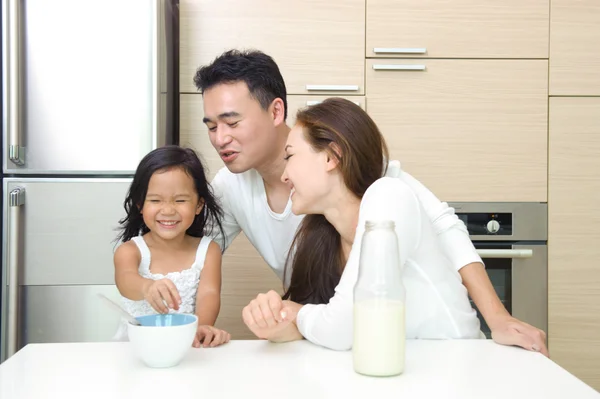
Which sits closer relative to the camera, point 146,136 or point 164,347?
point 164,347

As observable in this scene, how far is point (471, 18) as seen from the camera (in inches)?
89.2

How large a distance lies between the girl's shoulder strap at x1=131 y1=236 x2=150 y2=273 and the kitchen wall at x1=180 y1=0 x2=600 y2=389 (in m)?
0.68

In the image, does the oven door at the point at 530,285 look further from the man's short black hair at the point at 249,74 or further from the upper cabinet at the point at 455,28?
the man's short black hair at the point at 249,74

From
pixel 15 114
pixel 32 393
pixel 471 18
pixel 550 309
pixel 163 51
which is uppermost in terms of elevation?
pixel 471 18

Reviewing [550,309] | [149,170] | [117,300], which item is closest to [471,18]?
[550,309]

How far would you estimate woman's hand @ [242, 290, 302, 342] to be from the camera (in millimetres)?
1014

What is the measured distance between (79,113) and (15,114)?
183mm

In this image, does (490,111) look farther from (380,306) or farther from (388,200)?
(380,306)

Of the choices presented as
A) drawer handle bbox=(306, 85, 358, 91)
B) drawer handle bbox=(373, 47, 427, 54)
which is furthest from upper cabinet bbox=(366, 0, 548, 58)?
drawer handle bbox=(306, 85, 358, 91)

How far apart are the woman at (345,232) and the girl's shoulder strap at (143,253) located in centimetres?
39

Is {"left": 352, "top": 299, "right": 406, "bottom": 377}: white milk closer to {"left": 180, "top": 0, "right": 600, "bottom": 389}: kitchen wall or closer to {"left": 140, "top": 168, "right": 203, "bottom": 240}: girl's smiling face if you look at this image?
{"left": 140, "top": 168, "right": 203, "bottom": 240}: girl's smiling face

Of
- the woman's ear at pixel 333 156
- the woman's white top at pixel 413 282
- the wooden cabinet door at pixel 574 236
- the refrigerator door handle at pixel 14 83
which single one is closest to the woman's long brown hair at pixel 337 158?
the woman's ear at pixel 333 156

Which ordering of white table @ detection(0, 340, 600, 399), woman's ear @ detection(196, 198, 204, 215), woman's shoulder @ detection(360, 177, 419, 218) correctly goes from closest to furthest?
white table @ detection(0, 340, 600, 399)
woman's shoulder @ detection(360, 177, 419, 218)
woman's ear @ detection(196, 198, 204, 215)

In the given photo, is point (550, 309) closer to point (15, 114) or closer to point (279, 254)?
point (279, 254)
